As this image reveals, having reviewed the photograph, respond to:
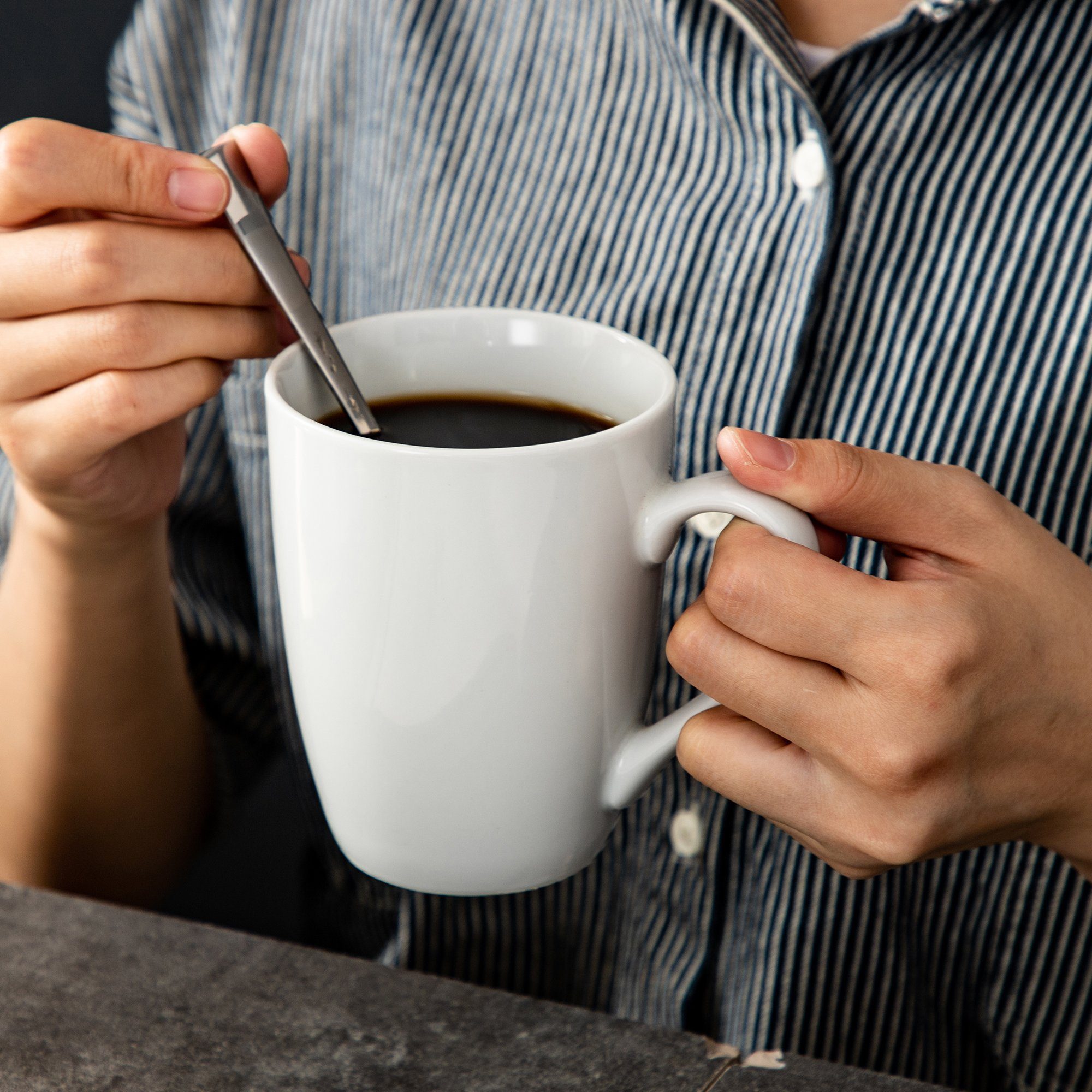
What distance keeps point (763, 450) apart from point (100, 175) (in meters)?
0.36

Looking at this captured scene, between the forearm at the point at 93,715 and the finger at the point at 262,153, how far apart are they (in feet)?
0.95

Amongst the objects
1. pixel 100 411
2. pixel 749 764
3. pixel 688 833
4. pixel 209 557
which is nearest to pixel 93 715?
pixel 209 557

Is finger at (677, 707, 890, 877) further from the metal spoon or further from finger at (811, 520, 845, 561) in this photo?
the metal spoon

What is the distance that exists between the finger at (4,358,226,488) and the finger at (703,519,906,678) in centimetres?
32

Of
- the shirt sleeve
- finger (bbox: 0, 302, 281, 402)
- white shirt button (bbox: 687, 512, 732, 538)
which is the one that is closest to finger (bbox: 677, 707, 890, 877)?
white shirt button (bbox: 687, 512, 732, 538)

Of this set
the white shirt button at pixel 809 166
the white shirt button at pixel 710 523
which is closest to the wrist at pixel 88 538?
the white shirt button at pixel 710 523

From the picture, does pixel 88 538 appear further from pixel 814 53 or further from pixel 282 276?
pixel 814 53

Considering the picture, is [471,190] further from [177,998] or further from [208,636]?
[177,998]

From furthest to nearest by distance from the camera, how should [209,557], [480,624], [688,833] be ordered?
[209,557] → [688,833] → [480,624]

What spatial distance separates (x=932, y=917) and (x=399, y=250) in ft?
2.35

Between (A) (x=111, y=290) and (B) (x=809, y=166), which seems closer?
(A) (x=111, y=290)

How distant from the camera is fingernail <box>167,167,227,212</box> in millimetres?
545

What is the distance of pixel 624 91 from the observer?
85cm

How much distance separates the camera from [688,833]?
0.83 metres
